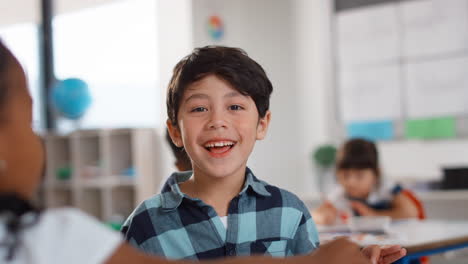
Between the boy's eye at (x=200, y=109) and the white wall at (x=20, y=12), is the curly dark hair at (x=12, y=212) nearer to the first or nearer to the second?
the boy's eye at (x=200, y=109)

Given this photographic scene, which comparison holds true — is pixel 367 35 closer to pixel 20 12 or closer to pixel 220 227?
pixel 20 12

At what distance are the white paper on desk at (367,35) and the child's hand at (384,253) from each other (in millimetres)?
4822

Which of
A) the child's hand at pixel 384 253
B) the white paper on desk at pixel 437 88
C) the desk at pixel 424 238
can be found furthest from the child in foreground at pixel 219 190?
the white paper on desk at pixel 437 88

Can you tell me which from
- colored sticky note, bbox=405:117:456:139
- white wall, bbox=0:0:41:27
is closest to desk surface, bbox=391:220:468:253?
colored sticky note, bbox=405:117:456:139

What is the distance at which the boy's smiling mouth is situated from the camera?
1188mm

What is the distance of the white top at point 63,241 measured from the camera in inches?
21.2

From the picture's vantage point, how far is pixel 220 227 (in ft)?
3.88

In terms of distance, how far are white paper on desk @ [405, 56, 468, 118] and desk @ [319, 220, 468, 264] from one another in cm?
327

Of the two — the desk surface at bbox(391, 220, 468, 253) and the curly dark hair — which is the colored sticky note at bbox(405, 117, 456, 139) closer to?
the desk surface at bbox(391, 220, 468, 253)

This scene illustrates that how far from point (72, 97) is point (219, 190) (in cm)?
433

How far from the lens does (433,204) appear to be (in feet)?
9.91

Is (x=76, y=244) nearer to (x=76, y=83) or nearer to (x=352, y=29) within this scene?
(x=76, y=83)

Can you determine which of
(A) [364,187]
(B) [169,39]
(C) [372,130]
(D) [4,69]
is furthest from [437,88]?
(D) [4,69]

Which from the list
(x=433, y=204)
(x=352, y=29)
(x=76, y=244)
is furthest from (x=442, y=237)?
(x=352, y=29)
